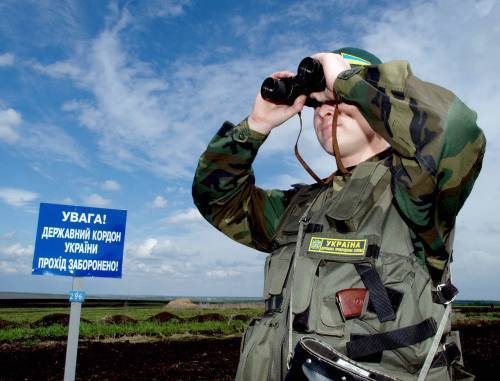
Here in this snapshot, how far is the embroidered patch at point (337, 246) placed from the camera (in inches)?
59.9

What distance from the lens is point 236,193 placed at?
7.22 feet

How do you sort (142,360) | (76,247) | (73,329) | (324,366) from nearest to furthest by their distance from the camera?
1. (324,366)
2. (73,329)
3. (76,247)
4. (142,360)

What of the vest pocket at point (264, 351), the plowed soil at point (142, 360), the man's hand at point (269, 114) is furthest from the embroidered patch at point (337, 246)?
the plowed soil at point (142, 360)

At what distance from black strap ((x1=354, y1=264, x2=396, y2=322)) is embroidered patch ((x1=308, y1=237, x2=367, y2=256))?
0.06 meters

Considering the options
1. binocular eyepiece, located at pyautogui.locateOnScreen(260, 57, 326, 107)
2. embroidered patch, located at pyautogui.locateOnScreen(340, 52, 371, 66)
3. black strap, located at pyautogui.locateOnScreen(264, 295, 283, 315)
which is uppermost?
embroidered patch, located at pyautogui.locateOnScreen(340, 52, 371, 66)

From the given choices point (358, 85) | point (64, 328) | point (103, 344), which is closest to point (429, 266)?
point (358, 85)

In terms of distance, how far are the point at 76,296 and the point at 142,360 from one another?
5.36m

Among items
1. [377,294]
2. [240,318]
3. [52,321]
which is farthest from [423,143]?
[240,318]

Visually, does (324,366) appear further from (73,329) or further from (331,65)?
(73,329)

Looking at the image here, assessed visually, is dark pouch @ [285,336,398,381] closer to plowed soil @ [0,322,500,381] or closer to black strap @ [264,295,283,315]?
black strap @ [264,295,283,315]

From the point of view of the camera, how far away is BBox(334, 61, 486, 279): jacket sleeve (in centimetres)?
139

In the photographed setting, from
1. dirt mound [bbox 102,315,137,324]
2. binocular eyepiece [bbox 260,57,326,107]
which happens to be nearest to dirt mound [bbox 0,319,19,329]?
dirt mound [bbox 102,315,137,324]

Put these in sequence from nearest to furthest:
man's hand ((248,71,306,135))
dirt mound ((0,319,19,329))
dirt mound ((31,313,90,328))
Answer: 1. man's hand ((248,71,306,135))
2. dirt mound ((0,319,19,329))
3. dirt mound ((31,313,90,328))

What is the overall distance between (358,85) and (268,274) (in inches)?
32.7
